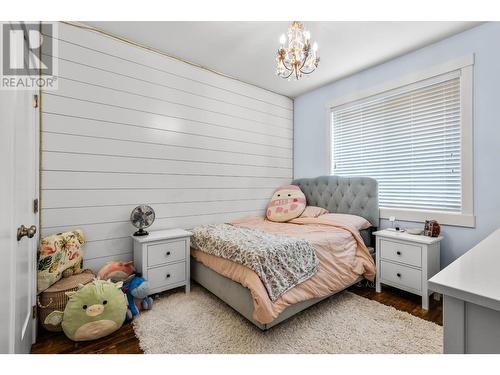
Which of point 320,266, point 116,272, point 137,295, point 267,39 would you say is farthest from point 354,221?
point 116,272

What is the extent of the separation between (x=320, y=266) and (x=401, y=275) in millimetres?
903

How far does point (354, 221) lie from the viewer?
2.76 meters

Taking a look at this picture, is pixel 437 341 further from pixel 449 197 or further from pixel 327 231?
pixel 449 197

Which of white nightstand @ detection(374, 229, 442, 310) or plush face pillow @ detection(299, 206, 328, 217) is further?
plush face pillow @ detection(299, 206, 328, 217)

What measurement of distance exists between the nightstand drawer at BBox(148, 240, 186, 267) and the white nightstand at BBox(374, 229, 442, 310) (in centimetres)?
208

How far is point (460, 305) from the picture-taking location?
724 millimetres

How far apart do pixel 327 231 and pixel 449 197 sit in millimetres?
1289

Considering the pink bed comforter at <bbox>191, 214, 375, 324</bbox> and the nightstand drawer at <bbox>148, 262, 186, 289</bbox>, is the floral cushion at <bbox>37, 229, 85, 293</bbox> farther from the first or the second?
the pink bed comforter at <bbox>191, 214, 375, 324</bbox>

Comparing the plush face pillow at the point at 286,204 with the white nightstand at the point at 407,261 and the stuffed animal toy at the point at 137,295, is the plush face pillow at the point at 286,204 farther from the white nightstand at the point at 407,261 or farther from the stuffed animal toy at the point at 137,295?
the stuffed animal toy at the point at 137,295

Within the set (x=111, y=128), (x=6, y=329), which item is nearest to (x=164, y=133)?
(x=111, y=128)

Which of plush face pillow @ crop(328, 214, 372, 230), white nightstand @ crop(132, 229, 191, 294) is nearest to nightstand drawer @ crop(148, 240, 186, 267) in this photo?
white nightstand @ crop(132, 229, 191, 294)

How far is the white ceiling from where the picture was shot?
2238mm

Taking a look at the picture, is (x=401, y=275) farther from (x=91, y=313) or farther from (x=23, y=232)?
(x=23, y=232)

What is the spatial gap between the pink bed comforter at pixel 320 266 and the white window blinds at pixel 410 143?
0.88 m
